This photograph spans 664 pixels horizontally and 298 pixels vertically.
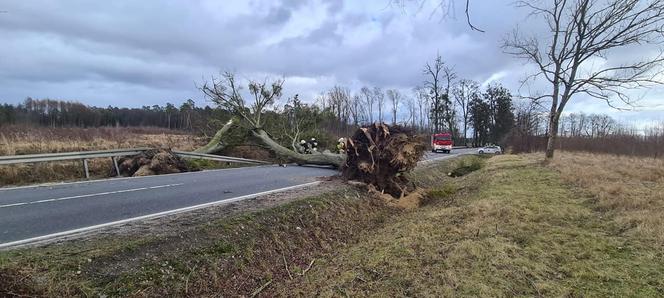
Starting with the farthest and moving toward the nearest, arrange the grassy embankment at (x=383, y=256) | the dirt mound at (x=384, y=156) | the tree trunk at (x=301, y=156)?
the tree trunk at (x=301, y=156)
the dirt mound at (x=384, y=156)
the grassy embankment at (x=383, y=256)

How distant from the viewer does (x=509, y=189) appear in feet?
37.6

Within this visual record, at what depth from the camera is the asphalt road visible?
20.0 feet

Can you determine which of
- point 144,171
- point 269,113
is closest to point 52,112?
point 269,113

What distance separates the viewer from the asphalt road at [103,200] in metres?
6.08

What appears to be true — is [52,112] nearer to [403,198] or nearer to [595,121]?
[403,198]

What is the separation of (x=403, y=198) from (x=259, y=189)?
4.32 m

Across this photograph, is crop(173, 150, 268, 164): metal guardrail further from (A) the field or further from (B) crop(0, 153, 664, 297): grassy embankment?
(B) crop(0, 153, 664, 297): grassy embankment

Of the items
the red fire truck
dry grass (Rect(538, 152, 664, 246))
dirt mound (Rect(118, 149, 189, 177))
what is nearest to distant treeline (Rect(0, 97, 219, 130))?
the red fire truck

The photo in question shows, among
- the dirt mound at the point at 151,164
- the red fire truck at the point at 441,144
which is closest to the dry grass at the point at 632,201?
the dirt mound at the point at 151,164

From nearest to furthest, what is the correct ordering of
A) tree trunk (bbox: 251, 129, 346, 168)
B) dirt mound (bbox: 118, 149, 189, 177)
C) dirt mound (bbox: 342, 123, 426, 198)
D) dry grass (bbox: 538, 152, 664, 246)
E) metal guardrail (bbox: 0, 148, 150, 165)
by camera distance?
dry grass (bbox: 538, 152, 664, 246)
metal guardrail (bbox: 0, 148, 150, 165)
dirt mound (bbox: 342, 123, 426, 198)
dirt mound (bbox: 118, 149, 189, 177)
tree trunk (bbox: 251, 129, 346, 168)

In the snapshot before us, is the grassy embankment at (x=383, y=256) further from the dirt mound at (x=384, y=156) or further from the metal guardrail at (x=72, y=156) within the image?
the metal guardrail at (x=72, y=156)

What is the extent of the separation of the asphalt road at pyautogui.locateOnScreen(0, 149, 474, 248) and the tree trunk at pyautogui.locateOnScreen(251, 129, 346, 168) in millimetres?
5354

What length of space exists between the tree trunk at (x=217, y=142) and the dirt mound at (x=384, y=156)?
1045 cm

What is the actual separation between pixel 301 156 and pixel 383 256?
1490 centimetres
